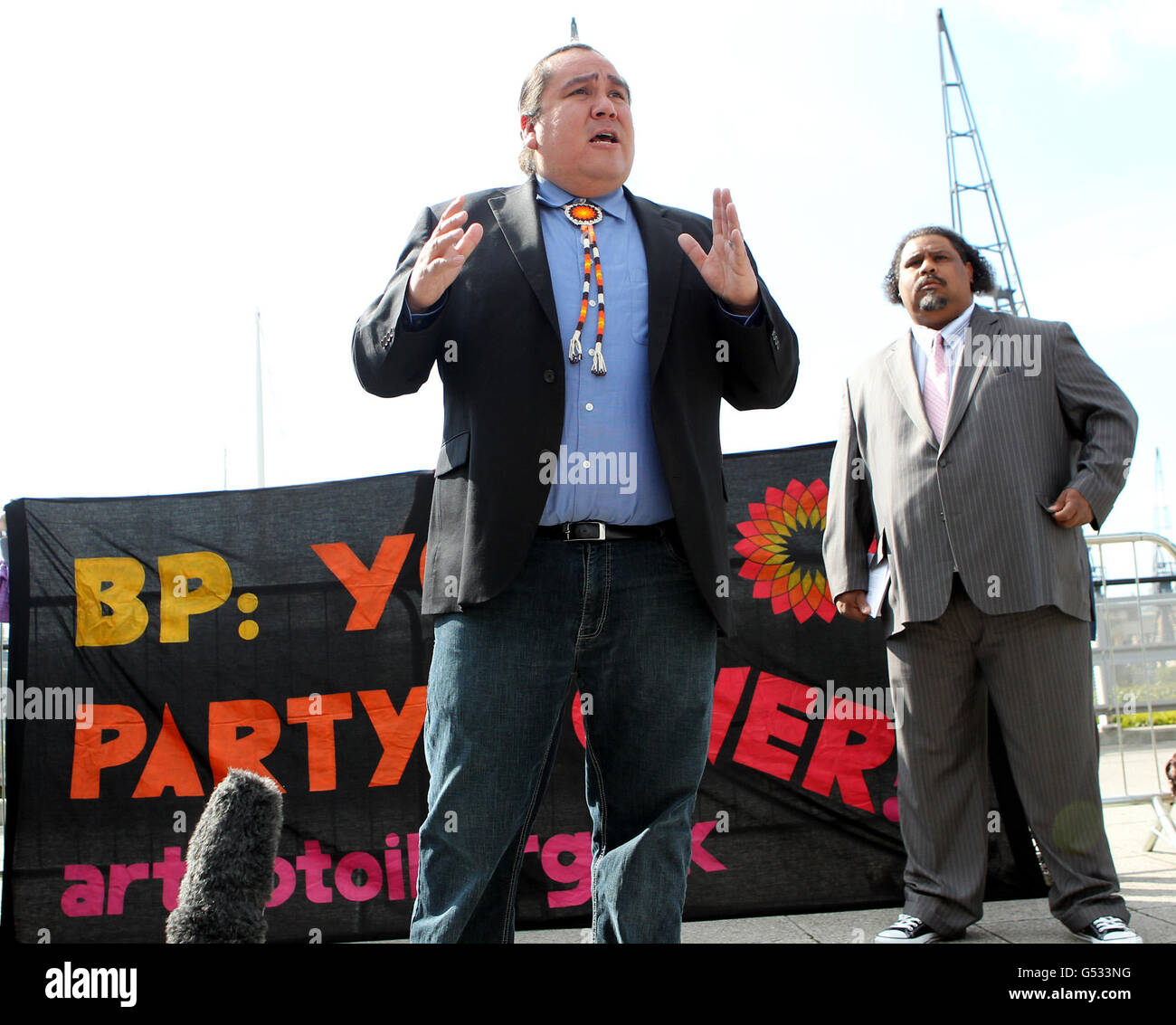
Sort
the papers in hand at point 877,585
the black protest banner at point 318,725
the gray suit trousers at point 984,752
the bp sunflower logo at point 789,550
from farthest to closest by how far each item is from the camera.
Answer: the bp sunflower logo at point 789,550
the black protest banner at point 318,725
the papers in hand at point 877,585
the gray suit trousers at point 984,752

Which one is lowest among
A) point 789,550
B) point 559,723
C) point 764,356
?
point 559,723

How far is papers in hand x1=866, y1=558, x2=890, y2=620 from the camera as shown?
354cm

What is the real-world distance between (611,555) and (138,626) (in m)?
2.85

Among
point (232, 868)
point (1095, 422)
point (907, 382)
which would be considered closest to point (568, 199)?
point (232, 868)

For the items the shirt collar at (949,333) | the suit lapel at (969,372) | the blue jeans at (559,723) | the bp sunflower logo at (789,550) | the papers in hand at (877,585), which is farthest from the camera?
the bp sunflower logo at (789,550)

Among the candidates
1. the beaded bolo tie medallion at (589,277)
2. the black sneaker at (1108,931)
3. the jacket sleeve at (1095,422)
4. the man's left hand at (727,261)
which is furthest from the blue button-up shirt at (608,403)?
the black sneaker at (1108,931)

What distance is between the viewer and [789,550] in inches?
168

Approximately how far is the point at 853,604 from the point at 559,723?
2.00m

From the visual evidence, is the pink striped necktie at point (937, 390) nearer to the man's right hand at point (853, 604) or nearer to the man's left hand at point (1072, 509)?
the man's left hand at point (1072, 509)

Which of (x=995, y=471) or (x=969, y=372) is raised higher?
(x=969, y=372)

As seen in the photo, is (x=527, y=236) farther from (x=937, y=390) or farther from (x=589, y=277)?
(x=937, y=390)

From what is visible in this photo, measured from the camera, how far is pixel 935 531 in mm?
3350

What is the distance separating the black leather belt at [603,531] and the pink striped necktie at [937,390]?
6.07ft

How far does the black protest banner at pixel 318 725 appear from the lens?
150 inches
